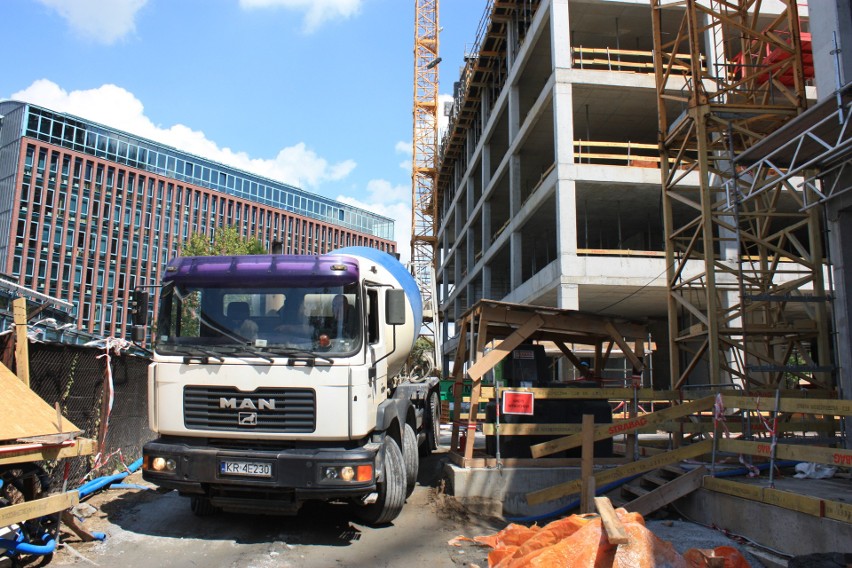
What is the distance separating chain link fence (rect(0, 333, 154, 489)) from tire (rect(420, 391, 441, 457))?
5.22 meters

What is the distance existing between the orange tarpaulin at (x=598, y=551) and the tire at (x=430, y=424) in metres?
7.16

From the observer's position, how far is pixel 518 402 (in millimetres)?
8852

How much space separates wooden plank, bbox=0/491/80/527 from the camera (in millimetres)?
4762

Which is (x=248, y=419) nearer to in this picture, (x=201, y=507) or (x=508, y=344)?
(x=201, y=507)

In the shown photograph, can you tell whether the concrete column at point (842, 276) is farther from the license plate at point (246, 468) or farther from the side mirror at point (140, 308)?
the side mirror at point (140, 308)

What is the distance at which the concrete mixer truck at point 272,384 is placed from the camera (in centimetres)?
616

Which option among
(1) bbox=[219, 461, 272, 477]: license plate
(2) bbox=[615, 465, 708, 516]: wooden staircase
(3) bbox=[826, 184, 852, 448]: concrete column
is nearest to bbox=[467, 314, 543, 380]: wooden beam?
(2) bbox=[615, 465, 708, 516]: wooden staircase

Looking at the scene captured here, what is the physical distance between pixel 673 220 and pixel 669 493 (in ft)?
73.0

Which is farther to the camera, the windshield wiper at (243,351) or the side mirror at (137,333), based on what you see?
the side mirror at (137,333)

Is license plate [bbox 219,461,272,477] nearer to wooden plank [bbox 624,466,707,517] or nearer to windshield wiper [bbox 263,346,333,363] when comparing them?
windshield wiper [bbox 263,346,333,363]

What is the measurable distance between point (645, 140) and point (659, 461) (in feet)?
75.4

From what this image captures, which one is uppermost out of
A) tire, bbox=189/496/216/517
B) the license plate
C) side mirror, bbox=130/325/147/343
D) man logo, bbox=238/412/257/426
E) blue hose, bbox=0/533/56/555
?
side mirror, bbox=130/325/147/343

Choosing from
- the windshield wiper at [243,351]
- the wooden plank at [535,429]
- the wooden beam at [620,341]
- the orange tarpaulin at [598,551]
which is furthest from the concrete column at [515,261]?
the orange tarpaulin at [598,551]

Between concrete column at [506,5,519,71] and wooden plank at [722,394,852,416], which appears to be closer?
wooden plank at [722,394,852,416]
